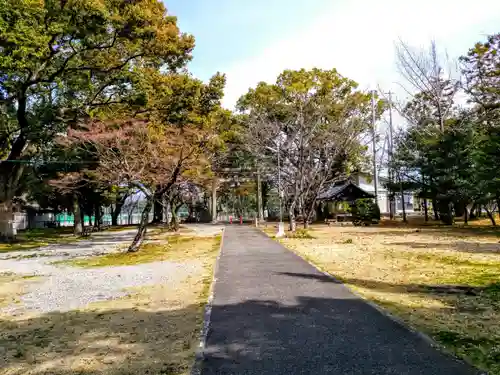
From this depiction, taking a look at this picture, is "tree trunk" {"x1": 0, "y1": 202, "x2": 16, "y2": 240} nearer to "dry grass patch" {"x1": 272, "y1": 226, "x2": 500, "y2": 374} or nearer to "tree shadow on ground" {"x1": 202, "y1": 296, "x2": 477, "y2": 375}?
"dry grass patch" {"x1": 272, "y1": 226, "x2": 500, "y2": 374}

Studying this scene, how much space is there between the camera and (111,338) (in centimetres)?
500

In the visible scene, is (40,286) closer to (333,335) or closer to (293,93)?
(333,335)

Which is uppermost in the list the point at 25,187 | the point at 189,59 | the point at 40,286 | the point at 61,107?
the point at 189,59

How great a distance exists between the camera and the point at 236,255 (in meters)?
12.5

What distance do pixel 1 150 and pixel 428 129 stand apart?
28.4 metres

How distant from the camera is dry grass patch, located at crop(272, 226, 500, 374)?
14.8 ft

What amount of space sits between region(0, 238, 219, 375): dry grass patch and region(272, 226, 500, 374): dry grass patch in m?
2.94

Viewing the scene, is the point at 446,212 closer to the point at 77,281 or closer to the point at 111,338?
the point at 77,281

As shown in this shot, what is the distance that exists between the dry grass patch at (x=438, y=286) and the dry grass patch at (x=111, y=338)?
9.65ft

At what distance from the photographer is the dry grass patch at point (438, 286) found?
4.51 m

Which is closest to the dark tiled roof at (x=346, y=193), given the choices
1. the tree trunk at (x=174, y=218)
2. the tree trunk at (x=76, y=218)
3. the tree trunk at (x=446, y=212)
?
the tree trunk at (x=446, y=212)

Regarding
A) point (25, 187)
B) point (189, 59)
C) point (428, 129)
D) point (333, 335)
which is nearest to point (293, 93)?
point (428, 129)

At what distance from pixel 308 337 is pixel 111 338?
8.14ft

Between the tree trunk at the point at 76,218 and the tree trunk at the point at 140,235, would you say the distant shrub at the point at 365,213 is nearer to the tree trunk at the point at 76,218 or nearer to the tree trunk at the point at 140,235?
the tree trunk at the point at 140,235
